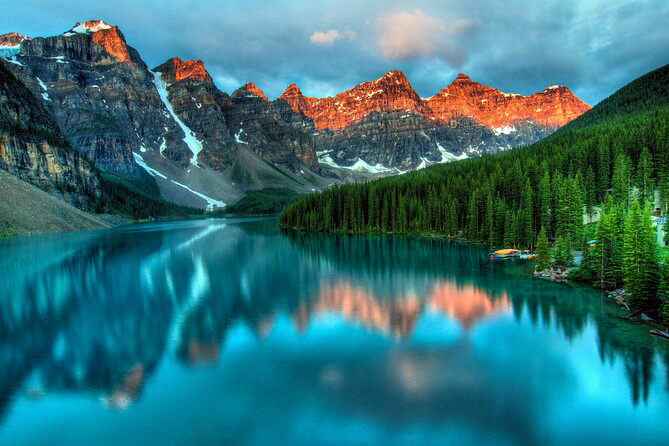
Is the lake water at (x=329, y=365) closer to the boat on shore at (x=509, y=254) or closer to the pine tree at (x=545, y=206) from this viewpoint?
the boat on shore at (x=509, y=254)

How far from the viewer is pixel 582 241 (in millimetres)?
52031

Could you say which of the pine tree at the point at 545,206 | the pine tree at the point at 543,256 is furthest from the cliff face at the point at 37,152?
the pine tree at the point at 543,256

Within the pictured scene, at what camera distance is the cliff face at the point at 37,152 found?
132 meters

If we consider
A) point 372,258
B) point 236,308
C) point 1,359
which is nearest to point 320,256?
point 372,258

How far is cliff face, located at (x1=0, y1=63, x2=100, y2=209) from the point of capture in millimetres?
131750

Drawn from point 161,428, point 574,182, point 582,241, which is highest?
point 574,182

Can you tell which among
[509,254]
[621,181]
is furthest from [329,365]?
[621,181]

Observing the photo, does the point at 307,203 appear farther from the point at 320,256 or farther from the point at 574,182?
the point at 574,182

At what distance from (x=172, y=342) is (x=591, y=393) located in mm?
23014

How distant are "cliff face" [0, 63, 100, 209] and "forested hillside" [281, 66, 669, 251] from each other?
268 ft

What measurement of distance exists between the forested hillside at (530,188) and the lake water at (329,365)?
22.6 metres

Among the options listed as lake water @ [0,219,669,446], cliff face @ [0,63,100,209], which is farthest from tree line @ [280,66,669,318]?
cliff face @ [0,63,100,209]

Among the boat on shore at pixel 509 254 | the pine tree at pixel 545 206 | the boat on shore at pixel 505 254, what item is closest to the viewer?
the boat on shore at pixel 509 254

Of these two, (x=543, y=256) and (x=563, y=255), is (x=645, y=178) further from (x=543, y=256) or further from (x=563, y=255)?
(x=543, y=256)
